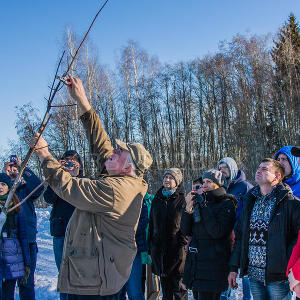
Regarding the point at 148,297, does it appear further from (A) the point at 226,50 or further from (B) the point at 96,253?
(A) the point at 226,50

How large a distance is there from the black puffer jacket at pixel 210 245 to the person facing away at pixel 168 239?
0.54m

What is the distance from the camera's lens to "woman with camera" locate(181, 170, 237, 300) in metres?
3.33

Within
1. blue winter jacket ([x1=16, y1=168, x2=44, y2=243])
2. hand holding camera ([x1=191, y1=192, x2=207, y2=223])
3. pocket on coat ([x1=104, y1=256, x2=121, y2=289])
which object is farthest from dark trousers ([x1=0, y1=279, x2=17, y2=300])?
hand holding camera ([x1=191, y1=192, x2=207, y2=223])

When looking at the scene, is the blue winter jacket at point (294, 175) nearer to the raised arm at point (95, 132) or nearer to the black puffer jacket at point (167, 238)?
the black puffer jacket at point (167, 238)

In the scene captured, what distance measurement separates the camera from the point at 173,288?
3.98 metres

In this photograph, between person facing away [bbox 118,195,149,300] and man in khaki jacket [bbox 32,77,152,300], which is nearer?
Answer: man in khaki jacket [bbox 32,77,152,300]

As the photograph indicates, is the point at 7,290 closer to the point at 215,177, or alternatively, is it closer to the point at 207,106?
the point at 215,177

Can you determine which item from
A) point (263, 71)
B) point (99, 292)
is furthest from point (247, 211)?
point (263, 71)

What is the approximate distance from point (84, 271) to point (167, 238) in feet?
6.84

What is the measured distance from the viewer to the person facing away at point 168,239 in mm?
4008

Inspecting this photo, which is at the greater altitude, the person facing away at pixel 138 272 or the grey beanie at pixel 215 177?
the grey beanie at pixel 215 177

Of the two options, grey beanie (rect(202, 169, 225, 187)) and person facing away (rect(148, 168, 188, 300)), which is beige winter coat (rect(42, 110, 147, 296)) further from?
person facing away (rect(148, 168, 188, 300))

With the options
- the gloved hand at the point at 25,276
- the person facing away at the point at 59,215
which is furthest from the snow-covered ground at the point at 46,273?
the person facing away at the point at 59,215

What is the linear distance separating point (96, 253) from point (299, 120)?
75.1 ft
